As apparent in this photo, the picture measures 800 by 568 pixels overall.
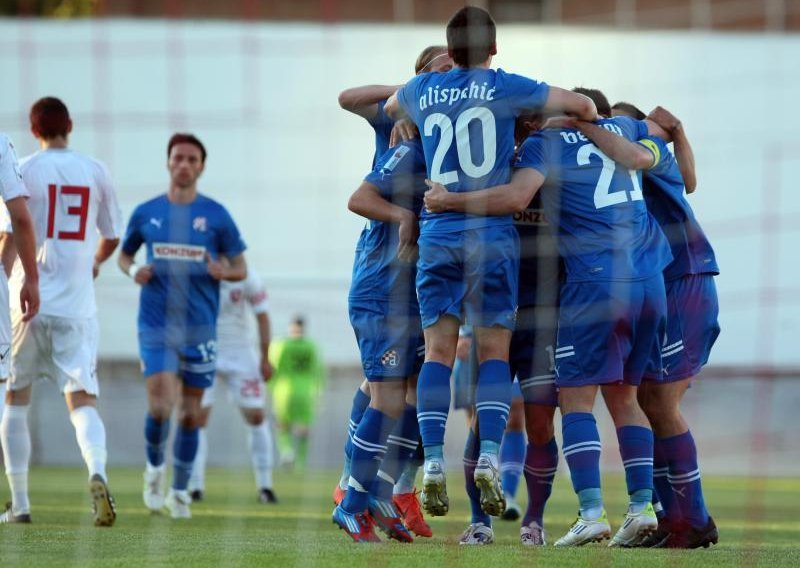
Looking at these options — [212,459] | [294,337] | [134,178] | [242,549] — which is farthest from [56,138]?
[212,459]

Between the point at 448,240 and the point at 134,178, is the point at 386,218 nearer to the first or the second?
the point at 448,240

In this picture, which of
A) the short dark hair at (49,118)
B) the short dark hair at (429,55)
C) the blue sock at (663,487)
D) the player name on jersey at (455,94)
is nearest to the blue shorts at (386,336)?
the player name on jersey at (455,94)

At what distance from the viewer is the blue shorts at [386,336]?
659 cm

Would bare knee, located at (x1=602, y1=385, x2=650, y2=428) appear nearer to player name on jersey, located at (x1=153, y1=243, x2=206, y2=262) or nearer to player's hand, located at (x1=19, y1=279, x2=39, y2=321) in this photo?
player's hand, located at (x1=19, y1=279, x2=39, y2=321)

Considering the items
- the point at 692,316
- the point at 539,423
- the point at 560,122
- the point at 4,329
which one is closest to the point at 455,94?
the point at 560,122

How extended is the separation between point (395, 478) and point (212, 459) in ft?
42.9

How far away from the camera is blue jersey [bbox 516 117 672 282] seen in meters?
6.47

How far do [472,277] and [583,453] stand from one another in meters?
0.94

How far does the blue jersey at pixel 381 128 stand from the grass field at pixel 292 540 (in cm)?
182

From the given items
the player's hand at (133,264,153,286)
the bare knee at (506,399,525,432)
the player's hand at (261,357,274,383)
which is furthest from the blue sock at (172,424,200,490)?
the bare knee at (506,399,525,432)

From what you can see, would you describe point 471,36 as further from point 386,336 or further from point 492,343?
point 386,336

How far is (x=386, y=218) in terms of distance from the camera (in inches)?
258

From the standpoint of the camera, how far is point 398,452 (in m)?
7.02

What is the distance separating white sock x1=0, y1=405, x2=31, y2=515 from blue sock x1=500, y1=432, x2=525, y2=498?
2656 mm
